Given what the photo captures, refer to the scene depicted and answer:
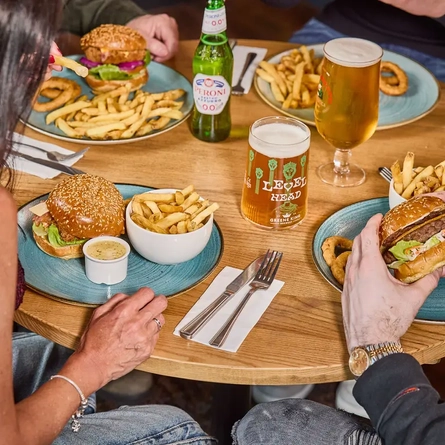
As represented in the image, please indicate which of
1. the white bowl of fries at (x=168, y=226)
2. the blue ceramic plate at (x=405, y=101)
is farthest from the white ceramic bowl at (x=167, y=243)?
the blue ceramic plate at (x=405, y=101)

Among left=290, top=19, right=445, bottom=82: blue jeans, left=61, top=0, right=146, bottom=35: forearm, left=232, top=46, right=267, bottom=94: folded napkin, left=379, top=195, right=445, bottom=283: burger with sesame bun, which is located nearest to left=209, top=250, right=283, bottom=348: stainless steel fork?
left=379, top=195, right=445, bottom=283: burger with sesame bun

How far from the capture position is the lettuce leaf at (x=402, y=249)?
4.76ft

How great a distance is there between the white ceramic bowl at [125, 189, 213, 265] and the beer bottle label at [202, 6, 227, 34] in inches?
21.8

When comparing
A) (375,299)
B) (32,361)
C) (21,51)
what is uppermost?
(21,51)

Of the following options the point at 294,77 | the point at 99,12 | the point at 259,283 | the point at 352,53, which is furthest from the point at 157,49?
the point at 259,283

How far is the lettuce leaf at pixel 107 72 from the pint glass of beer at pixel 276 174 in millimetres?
621

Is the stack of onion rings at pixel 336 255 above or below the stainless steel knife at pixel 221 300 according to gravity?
above

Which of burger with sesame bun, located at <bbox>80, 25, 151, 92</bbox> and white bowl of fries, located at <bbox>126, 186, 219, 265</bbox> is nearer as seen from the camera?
white bowl of fries, located at <bbox>126, 186, 219, 265</bbox>

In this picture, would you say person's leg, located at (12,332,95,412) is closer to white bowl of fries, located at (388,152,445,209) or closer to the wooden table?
the wooden table

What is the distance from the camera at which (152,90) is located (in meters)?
2.21

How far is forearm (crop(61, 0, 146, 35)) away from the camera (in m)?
2.53

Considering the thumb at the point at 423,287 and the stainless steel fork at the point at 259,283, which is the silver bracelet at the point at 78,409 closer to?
the stainless steel fork at the point at 259,283

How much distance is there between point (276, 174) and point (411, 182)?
11.3 inches

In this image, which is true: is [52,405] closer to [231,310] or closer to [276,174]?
[231,310]
